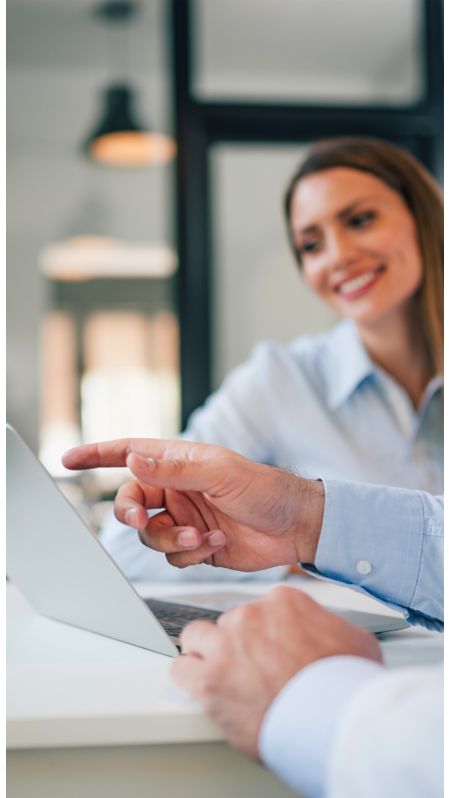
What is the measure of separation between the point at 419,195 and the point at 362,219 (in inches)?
4.7

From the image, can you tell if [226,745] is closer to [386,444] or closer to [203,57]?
[386,444]

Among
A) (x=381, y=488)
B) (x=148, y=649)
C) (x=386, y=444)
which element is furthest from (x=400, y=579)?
(x=386, y=444)

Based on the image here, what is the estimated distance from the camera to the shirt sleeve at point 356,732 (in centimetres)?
41

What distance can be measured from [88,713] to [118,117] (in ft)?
11.1

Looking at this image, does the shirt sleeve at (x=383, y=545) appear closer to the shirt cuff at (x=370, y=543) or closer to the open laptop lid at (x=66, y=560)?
the shirt cuff at (x=370, y=543)

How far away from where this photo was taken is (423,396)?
5.12 ft

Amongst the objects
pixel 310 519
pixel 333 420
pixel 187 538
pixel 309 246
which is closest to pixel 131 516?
pixel 187 538

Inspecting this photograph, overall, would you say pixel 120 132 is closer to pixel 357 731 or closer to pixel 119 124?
pixel 119 124

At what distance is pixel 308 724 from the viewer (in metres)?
0.45

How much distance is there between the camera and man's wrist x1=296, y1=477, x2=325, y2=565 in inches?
30.4

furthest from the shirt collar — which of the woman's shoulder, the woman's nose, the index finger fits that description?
the index finger

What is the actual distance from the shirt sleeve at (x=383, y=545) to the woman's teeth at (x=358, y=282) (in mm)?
876

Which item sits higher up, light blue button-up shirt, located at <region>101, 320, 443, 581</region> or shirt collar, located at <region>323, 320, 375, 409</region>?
shirt collar, located at <region>323, 320, 375, 409</region>

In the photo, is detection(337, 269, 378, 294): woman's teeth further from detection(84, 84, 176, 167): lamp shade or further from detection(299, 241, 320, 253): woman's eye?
detection(84, 84, 176, 167): lamp shade
